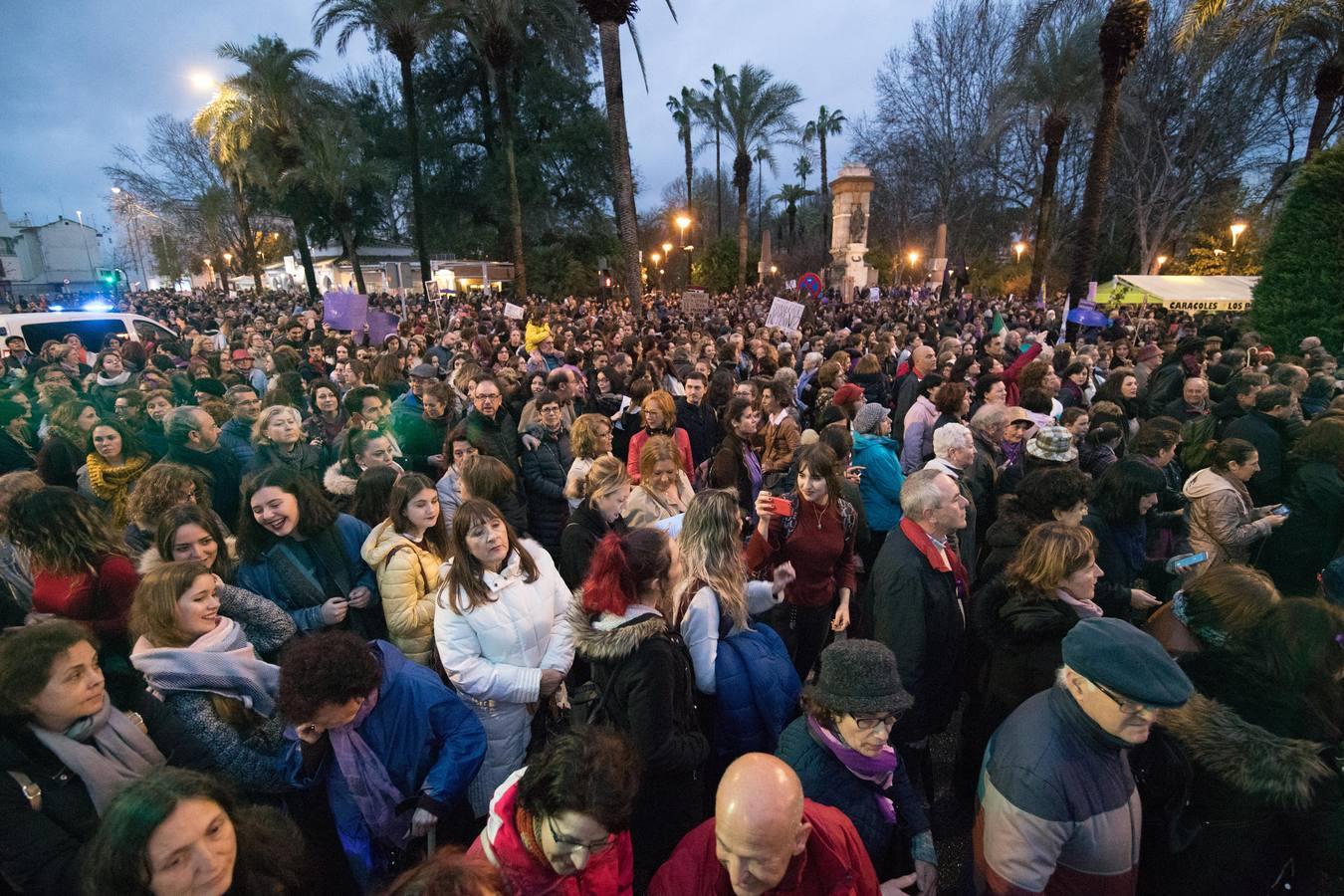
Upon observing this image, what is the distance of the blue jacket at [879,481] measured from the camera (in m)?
4.66

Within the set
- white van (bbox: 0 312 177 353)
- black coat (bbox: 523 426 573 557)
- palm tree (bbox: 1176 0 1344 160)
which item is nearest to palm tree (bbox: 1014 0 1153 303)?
palm tree (bbox: 1176 0 1344 160)

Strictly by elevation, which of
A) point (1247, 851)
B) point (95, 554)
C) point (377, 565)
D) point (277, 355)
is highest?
point (277, 355)

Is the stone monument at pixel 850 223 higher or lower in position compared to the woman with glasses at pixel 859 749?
higher

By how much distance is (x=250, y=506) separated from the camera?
3158 mm

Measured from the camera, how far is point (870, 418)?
4.71 m

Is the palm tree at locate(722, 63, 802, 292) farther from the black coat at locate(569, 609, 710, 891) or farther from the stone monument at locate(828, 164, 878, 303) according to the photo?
the black coat at locate(569, 609, 710, 891)

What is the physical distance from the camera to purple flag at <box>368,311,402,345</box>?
1103cm

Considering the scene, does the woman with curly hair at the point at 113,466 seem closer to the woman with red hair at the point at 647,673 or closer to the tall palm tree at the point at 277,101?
the woman with red hair at the point at 647,673

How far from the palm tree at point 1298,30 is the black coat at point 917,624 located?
1488cm

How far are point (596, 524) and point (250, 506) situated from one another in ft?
5.63

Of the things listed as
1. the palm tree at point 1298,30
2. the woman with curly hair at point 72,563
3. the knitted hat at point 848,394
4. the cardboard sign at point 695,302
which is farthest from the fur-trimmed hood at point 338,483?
the cardboard sign at point 695,302

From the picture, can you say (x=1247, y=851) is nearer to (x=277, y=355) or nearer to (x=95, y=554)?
(x=95, y=554)

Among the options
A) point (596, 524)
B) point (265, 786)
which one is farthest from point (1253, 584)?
point (265, 786)

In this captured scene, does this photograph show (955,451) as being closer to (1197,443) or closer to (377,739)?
(1197,443)
